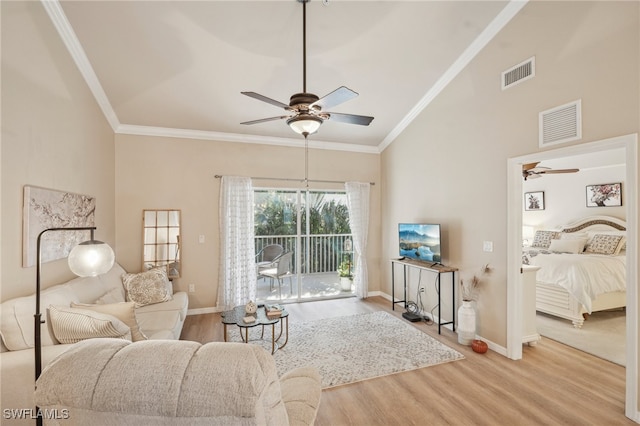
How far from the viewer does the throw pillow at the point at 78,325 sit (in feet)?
6.21

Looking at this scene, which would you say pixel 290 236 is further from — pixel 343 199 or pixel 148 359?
pixel 148 359

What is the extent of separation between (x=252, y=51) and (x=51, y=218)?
2504 mm

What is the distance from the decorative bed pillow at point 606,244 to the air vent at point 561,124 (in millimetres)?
3454

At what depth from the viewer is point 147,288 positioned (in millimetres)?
3631

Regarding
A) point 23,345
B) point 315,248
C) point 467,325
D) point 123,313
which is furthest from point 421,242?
point 23,345

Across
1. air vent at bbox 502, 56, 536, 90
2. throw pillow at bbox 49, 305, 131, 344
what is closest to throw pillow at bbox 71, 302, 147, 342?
throw pillow at bbox 49, 305, 131, 344

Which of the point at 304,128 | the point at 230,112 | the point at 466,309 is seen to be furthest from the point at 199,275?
the point at 466,309

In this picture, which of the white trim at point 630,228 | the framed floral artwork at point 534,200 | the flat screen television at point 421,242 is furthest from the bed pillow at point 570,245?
the white trim at point 630,228

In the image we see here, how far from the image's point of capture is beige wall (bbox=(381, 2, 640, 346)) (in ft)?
7.53

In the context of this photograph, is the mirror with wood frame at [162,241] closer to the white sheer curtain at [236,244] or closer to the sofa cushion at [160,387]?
the white sheer curtain at [236,244]

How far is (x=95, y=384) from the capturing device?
0.82 m

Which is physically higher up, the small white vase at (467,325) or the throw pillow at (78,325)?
the throw pillow at (78,325)

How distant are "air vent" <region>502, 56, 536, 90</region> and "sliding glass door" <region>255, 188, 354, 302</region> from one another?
3025 mm

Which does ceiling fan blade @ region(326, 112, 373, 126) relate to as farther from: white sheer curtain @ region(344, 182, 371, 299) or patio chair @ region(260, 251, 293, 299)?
patio chair @ region(260, 251, 293, 299)
